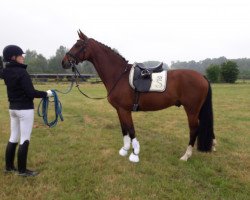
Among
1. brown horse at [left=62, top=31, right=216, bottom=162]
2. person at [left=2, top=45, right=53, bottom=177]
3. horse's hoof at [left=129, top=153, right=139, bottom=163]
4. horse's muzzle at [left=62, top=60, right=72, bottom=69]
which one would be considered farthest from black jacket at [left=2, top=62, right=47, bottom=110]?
horse's hoof at [left=129, top=153, right=139, bottom=163]

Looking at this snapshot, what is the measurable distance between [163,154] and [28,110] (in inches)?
110

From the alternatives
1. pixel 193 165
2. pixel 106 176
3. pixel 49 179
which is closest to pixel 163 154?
pixel 193 165

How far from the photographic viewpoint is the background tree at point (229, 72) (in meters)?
36.4

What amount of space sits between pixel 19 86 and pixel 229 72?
36143 millimetres

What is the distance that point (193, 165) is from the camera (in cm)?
497

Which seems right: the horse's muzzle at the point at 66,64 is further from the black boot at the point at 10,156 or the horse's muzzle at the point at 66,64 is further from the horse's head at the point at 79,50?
the black boot at the point at 10,156

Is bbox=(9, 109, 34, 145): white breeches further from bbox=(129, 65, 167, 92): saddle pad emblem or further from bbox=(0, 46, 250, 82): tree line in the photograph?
bbox=(0, 46, 250, 82): tree line

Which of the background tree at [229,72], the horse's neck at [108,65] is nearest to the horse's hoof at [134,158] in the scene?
the horse's neck at [108,65]

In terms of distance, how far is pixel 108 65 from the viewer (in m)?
5.35

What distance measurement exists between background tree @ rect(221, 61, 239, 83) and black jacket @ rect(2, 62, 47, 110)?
117 ft

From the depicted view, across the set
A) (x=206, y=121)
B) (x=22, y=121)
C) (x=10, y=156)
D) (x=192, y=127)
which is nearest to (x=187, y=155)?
(x=192, y=127)

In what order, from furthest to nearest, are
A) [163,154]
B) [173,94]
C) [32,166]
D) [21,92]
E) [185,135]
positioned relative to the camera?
[185,135], [163,154], [173,94], [32,166], [21,92]

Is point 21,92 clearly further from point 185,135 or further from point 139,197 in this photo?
point 185,135

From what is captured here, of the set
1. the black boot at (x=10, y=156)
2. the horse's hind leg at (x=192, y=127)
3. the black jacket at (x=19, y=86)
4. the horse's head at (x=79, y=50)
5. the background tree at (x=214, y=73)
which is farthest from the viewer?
the background tree at (x=214, y=73)
